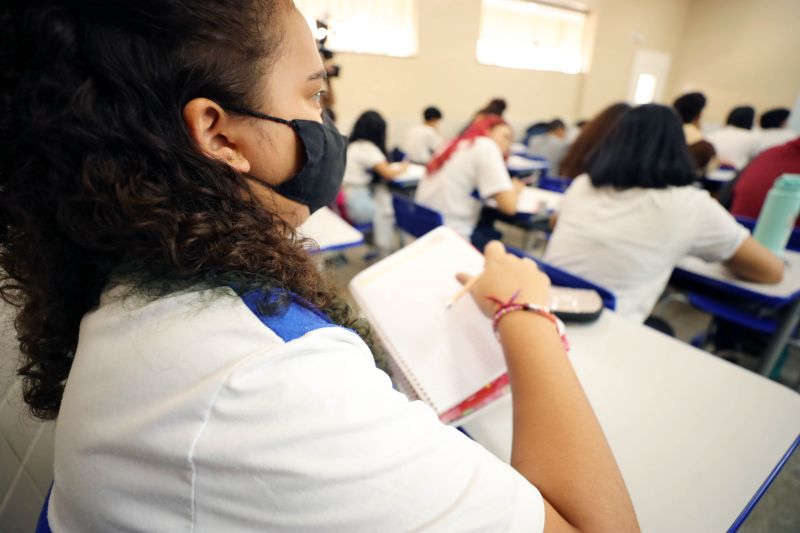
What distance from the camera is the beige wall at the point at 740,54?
636 centimetres

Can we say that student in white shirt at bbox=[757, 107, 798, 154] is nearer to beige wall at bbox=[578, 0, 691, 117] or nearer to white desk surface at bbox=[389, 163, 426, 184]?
beige wall at bbox=[578, 0, 691, 117]

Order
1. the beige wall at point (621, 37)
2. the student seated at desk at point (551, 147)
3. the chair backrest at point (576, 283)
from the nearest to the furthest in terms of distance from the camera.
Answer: the chair backrest at point (576, 283)
the student seated at desk at point (551, 147)
the beige wall at point (621, 37)

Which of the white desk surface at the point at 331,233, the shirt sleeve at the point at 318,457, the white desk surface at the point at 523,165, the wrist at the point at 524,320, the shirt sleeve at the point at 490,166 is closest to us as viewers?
the shirt sleeve at the point at 318,457

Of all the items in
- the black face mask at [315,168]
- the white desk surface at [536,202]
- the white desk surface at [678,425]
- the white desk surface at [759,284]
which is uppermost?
the black face mask at [315,168]

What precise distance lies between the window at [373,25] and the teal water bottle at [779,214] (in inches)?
164

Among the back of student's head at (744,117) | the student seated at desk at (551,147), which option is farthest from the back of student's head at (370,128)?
the back of student's head at (744,117)

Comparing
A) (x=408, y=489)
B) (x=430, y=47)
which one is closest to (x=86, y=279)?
(x=408, y=489)

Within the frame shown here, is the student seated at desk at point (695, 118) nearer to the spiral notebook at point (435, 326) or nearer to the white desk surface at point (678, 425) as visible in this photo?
the white desk surface at point (678, 425)

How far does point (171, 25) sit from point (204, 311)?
257 mm

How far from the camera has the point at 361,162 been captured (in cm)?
287

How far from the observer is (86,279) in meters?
0.43

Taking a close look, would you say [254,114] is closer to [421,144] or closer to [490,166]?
[490,166]

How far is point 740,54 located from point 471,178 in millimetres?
7975

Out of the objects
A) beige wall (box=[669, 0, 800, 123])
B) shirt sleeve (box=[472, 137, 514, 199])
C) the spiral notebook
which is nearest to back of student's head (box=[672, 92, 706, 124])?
shirt sleeve (box=[472, 137, 514, 199])
